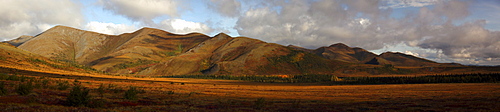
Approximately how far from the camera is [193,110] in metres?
20.8

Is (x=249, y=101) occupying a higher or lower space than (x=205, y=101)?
lower

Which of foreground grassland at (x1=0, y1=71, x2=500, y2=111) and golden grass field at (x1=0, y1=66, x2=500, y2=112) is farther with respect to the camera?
golden grass field at (x1=0, y1=66, x2=500, y2=112)

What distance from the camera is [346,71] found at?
192375mm

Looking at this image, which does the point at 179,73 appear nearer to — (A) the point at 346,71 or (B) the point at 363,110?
(A) the point at 346,71

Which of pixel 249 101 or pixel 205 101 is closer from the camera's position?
pixel 205 101

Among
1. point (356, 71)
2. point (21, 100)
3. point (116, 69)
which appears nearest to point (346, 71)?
point (356, 71)

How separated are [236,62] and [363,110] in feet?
576

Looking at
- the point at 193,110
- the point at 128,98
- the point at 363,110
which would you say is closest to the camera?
the point at 193,110

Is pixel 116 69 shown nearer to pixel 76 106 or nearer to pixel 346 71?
pixel 346 71

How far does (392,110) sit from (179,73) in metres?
182

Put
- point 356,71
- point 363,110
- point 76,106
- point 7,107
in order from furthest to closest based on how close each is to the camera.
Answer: point 356,71 → point 363,110 → point 76,106 → point 7,107

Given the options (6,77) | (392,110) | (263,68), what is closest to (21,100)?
(6,77)

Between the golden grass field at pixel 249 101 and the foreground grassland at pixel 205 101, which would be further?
the golden grass field at pixel 249 101

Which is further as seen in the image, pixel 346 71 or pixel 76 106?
pixel 346 71
